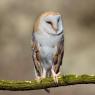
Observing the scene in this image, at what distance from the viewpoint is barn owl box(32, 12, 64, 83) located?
139 centimetres

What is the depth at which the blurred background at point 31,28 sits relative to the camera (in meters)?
4.21

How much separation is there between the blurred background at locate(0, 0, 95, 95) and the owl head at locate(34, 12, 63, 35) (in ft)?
8.88

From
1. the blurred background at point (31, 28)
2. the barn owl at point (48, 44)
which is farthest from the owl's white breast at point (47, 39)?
the blurred background at point (31, 28)

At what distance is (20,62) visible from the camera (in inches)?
164

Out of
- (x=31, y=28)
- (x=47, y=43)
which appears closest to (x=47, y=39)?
(x=47, y=43)

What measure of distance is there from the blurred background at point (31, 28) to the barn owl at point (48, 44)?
2.60 meters

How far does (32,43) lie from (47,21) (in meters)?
0.12

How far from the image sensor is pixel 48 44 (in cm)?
144

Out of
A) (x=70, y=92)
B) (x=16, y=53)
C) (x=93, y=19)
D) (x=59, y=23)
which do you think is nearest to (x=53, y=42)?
(x=59, y=23)

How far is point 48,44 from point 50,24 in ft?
0.20

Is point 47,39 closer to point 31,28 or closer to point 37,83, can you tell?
point 37,83

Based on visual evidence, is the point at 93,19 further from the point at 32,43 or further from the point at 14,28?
the point at 32,43

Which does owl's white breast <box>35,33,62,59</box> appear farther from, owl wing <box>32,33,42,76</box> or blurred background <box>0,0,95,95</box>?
blurred background <box>0,0,95,95</box>

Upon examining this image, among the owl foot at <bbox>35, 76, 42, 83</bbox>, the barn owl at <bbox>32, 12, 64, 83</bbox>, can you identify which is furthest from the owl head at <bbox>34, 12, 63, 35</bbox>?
the owl foot at <bbox>35, 76, 42, 83</bbox>
